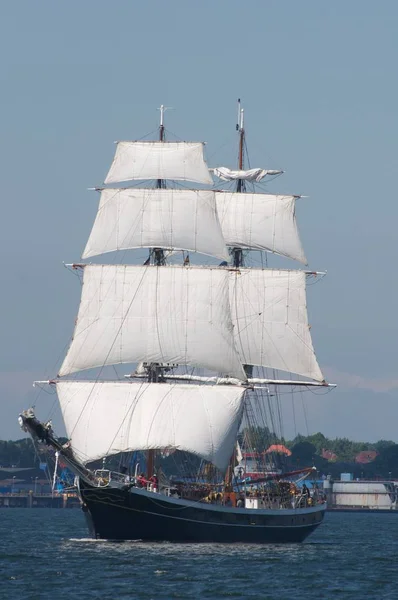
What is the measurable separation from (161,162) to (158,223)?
4.39 meters

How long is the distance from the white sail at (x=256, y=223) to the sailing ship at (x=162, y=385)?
853cm

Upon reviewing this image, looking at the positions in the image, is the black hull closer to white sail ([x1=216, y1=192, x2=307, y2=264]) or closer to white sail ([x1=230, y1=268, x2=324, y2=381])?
white sail ([x1=230, y1=268, x2=324, y2=381])

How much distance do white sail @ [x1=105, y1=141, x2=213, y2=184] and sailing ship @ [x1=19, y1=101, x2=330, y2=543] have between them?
66 millimetres

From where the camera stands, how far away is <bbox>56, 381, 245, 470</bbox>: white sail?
99500 mm

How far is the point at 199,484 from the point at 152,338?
9720 millimetres

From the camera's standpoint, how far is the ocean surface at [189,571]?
71938mm

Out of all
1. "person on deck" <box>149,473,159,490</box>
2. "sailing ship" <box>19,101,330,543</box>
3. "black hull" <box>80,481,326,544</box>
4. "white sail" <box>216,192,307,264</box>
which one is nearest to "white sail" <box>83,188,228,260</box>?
"sailing ship" <box>19,101,330,543</box>

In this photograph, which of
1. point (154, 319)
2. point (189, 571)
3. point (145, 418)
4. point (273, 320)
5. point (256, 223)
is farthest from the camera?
point (256, 223)

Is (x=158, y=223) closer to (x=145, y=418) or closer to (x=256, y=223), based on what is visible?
(x=145, y=418)

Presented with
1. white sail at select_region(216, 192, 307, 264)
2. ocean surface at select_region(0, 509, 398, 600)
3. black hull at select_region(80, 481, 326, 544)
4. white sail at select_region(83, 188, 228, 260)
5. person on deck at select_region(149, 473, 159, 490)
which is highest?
white sail at select_region(216, 192, 307, 264)

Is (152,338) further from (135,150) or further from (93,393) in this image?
(135,150)

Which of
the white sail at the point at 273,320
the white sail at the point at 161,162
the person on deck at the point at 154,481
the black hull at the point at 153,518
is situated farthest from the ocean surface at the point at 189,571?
the white sail at the point at 161,162

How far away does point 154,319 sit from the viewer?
10319 centimetres

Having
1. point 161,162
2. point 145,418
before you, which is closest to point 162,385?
point 145,418
